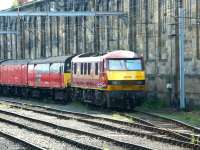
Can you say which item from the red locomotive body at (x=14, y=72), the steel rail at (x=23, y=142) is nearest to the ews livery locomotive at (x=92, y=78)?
the red locomotive body at (x=14, y=72)

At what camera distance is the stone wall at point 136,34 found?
32.3m

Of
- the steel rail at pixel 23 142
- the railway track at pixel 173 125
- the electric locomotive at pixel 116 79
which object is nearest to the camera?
the steel rail at pixel 23 142

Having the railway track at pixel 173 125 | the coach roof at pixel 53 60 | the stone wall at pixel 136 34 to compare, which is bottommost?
the railway track at pixel 173 125

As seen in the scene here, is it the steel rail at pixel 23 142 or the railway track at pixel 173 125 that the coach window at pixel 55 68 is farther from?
the steel rail at pixel 23 142

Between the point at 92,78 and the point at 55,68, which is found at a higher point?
the point at 55,68

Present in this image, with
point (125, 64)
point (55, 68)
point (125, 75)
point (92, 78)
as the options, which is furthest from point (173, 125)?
point (55, 68)

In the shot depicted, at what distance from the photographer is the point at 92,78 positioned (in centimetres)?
3064

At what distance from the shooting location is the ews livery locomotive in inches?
1135

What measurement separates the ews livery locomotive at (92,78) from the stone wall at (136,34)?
295 centimetres

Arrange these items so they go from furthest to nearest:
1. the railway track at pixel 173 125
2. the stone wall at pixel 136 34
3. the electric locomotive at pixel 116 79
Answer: the stone wall at pixel 136 34 < the electric locomotive at pixel 116 79 < the railway track at pixel 173 125

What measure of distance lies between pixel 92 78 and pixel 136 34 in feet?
30.7

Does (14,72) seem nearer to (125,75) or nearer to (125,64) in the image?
(125,64)

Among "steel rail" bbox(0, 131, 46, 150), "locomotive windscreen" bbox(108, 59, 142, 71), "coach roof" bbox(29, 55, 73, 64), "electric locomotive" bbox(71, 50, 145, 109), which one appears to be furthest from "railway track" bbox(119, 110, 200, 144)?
"coach roof" bbox(29, 55, 73, 64)

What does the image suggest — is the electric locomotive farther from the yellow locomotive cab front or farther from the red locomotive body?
the red locomotive body
